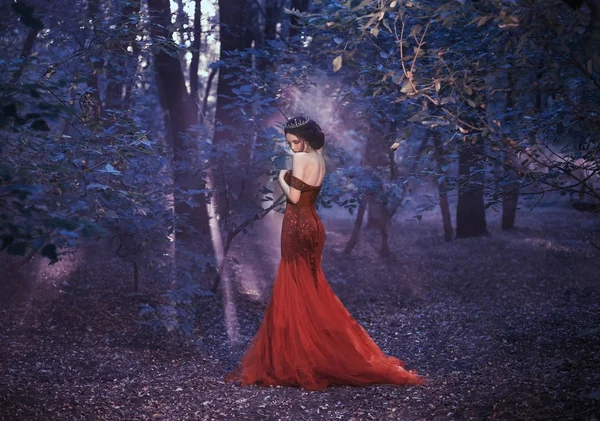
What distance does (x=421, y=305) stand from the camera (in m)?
9.55

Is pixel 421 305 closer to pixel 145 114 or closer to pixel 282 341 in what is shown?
pixel 282 341

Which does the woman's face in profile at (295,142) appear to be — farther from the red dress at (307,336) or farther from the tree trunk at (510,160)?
the tree trunk at (510,160)

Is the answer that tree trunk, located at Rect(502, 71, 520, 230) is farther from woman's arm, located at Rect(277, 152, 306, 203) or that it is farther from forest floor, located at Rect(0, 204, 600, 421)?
woman's arm, located at Rect(277, 152, 306, 203)

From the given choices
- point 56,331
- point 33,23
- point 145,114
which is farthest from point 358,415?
point 145,114

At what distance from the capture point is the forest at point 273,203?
461 centimetres

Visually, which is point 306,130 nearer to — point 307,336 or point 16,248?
point 307,336

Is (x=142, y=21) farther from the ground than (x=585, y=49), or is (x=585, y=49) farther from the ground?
(x=142, y=21)

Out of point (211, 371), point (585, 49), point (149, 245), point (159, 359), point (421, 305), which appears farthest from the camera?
point (421, 305)

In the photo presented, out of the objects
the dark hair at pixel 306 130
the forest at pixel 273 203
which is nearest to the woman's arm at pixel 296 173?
the dark hair at pixel 306 130

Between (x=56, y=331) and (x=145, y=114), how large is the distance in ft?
34.8

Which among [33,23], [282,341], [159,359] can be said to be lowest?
[159,359]

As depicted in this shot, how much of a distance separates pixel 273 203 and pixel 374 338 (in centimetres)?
219

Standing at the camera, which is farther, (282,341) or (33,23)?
(282,341)

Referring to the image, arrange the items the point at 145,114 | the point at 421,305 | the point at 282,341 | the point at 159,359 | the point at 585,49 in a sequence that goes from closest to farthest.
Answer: the point at 585,49 < the point at 282,341 < the point at 159,359 < the point at 421,305 < the point at 145,114
